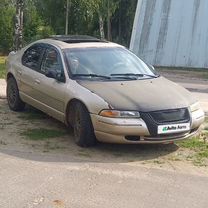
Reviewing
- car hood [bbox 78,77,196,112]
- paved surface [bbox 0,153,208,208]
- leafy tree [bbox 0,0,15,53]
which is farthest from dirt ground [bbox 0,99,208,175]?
leafy tree [bbox 0,0,15,53]

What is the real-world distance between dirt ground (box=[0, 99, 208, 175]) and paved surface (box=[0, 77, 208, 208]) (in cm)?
12

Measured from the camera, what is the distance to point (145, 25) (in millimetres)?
26750

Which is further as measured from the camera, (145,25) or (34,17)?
(34,17)

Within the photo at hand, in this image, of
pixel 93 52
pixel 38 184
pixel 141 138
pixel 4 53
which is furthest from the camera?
pixel 4 53

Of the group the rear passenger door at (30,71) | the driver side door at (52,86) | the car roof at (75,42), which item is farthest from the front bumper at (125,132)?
the rear passenger door at (30,71)

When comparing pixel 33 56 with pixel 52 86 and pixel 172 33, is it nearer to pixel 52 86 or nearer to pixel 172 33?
pixel 52 86

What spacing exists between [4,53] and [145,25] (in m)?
9.82

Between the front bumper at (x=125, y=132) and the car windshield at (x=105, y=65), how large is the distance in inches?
40.6

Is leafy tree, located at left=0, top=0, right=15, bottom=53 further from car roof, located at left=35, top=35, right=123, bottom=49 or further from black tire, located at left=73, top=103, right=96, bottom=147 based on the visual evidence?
black tire, located at left=73, top=103, right=96, bottom=147

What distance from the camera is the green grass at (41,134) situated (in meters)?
7.73

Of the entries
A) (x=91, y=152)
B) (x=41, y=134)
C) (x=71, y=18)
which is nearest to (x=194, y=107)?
(x=91, y=152)

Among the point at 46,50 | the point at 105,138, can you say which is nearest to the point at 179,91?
the point at 105,138

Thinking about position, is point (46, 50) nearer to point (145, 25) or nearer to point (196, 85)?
point (196, 85)

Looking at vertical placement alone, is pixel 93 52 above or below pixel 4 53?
above
